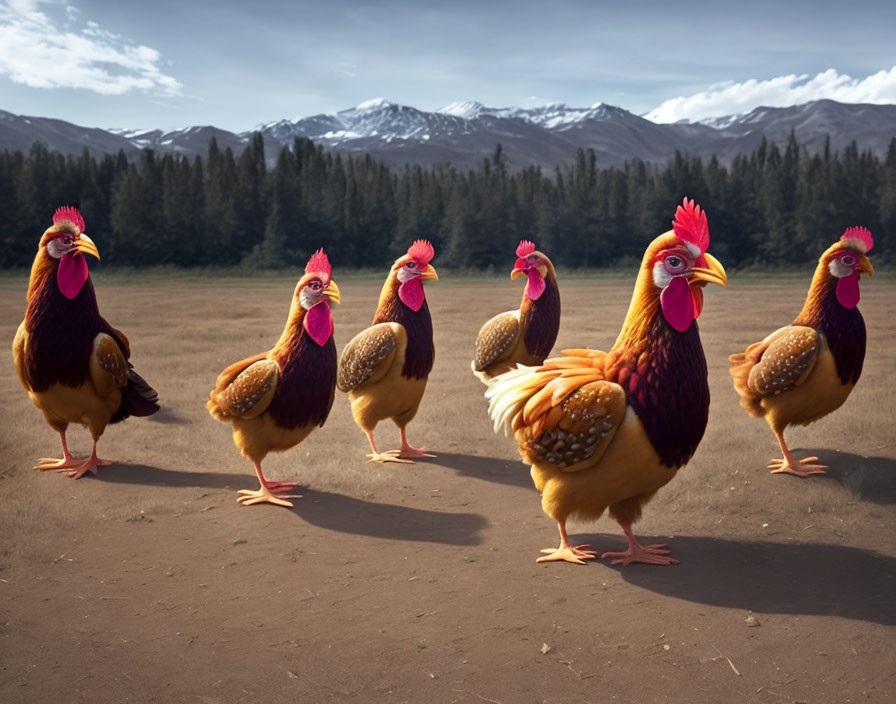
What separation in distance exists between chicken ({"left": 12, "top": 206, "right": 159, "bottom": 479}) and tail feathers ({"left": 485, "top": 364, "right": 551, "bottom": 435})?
3.68 metres

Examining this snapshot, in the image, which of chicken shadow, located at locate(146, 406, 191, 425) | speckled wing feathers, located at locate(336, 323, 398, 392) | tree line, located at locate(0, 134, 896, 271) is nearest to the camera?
speckled wing feathers, located at locate(336, 323, 398, 392)

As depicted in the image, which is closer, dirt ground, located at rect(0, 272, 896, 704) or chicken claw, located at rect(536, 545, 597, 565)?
dirt ground, located at rect(0, 272, 896, 704)

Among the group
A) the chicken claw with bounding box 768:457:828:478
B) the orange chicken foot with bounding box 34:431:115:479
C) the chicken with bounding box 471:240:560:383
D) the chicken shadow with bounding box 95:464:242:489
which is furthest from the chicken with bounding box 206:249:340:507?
the chicken claw with bounding box 768:457:828:478

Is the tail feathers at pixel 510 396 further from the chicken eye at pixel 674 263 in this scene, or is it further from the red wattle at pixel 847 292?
the red wattle at pixel 847 292

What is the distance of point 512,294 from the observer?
2664 centimetres

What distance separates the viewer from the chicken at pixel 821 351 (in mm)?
6531

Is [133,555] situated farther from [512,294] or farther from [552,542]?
[512,294]

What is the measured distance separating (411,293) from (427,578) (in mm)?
3305

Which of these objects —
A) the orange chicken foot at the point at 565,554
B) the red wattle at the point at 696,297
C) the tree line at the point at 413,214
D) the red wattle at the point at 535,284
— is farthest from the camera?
the tree line at the point at 413,214

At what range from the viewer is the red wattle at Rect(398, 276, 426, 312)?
7477mm

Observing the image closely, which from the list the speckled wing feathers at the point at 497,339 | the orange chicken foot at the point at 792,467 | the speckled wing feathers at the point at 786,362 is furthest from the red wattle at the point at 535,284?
the orange chicken foot at the point at 792,467

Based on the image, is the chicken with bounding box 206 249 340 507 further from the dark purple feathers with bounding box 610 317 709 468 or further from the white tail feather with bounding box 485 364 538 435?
the dark purple feathers with bounding box 610 317 709 468

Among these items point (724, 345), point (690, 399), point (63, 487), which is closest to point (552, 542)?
point (690, 399)

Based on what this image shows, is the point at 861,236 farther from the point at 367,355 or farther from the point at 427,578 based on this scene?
the point at 427,578
